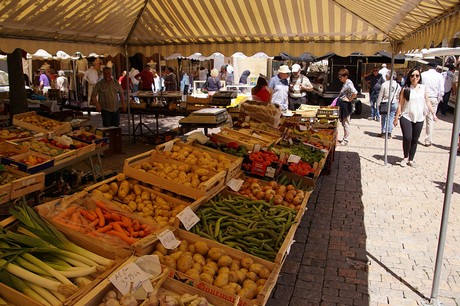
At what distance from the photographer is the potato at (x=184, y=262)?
3080 millimetres

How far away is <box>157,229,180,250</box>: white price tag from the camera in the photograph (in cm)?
328

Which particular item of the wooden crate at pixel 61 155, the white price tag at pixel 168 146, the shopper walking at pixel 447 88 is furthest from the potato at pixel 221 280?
the shopper walking at pixel 447 88

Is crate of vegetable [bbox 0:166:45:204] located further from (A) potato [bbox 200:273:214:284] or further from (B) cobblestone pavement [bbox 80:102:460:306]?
(B) cobblestone pavement [bbox 80:102:460:306]

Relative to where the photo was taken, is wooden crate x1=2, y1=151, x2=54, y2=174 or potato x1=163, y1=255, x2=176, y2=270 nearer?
potato x1=163, y1=255, x2=176, y2=270

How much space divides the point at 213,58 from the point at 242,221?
24.0m

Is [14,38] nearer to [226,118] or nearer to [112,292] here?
[226,118]

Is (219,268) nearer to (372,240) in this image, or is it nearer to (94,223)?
(94,223)

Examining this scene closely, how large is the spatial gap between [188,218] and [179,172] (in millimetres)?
1069

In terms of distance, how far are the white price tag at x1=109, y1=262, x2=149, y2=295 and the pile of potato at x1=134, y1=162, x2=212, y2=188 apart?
1678 mm

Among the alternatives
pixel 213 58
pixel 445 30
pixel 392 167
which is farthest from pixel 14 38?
pixel 213 58

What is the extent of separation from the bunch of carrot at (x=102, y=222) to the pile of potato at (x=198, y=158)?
147 cm

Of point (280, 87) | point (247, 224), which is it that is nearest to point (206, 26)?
point (280, 87)

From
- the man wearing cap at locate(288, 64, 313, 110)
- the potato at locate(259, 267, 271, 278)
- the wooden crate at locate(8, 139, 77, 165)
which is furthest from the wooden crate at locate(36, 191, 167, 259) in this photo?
the man wearing cap at locate(288, 64, 313, 110)

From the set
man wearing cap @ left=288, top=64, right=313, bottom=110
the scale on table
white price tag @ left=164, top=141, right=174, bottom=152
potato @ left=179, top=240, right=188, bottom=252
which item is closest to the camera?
potato @ left=179, top=240, right=188, bottom=252
